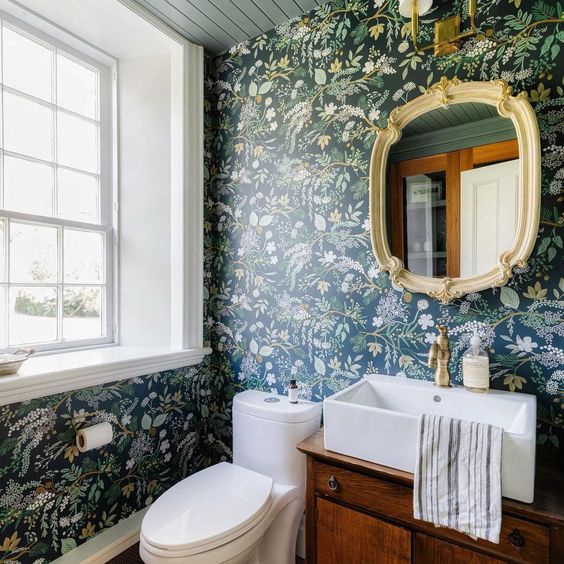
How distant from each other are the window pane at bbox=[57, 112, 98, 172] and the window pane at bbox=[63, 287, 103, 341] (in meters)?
0.66

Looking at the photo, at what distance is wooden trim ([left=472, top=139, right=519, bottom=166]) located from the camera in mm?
1292

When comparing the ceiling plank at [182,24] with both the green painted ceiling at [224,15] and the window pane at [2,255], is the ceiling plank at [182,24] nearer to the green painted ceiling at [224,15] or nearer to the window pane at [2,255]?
the green painted ceiling at [224,15]

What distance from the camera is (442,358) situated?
4.51 ft

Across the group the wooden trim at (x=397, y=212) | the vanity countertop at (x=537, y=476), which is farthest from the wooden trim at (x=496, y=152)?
the vanity countertop at (x=537, y=476)

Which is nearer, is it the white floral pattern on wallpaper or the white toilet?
the white toilet

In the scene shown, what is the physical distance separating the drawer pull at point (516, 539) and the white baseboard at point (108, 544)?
1559 mm

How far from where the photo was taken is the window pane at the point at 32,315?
1.70 meters

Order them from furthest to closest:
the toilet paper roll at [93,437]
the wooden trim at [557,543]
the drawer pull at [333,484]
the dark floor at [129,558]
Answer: the dark floor at [129,558] < the toilet paper roll at [93,437] < the drawer pull at [333,484] < the wooden trim at [557,543]

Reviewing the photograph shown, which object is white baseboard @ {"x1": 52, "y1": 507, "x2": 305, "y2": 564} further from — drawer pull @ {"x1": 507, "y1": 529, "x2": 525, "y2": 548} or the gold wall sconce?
the gold wall sconce

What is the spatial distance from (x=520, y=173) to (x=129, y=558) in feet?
7.24

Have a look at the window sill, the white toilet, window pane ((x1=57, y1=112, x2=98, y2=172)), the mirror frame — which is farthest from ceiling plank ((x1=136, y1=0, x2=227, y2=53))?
the white toilet

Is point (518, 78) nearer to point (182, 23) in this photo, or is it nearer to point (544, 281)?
point (544, 281)

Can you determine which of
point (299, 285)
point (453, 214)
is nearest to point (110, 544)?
point (299, 285)

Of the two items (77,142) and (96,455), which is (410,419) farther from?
(77,142)
